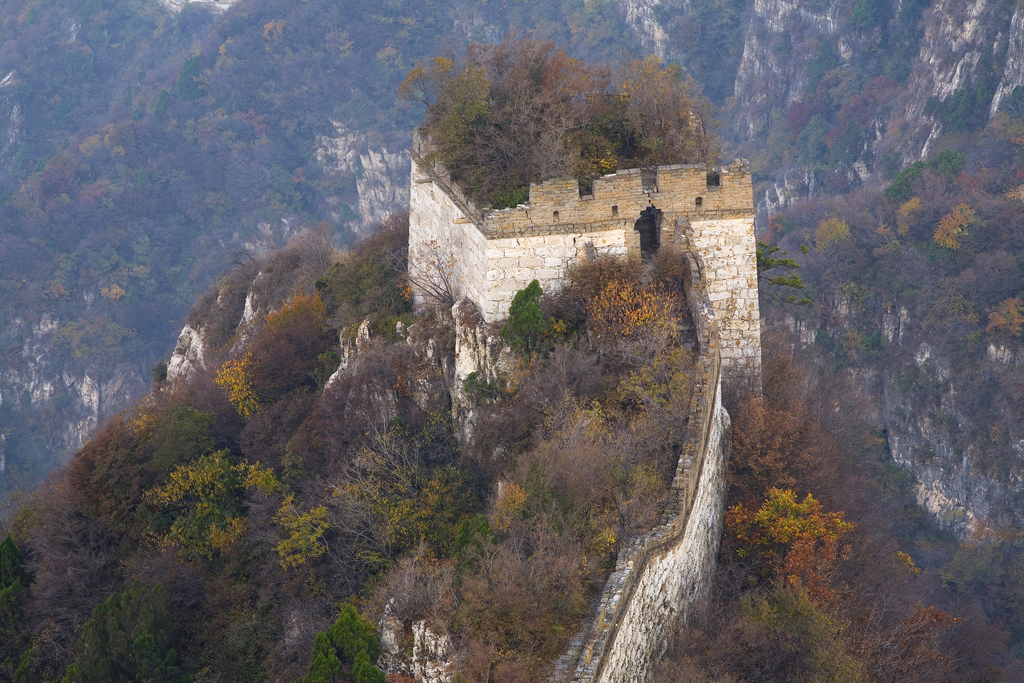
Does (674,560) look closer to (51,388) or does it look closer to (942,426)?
(942,426)

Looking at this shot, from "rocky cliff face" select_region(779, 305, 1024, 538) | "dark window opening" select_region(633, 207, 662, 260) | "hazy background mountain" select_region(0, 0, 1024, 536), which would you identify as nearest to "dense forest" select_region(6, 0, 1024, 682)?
"rocky cliff face" select_region(779, 305, 1024, 538)

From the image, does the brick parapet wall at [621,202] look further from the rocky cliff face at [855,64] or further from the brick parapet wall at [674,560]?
the rocky cliff face at [855,64]

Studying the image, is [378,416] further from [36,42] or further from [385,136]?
[36,42]

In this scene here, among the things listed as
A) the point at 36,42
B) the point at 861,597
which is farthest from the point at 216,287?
the point at 36,42

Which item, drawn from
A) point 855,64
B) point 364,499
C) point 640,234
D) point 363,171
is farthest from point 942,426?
point 363,171

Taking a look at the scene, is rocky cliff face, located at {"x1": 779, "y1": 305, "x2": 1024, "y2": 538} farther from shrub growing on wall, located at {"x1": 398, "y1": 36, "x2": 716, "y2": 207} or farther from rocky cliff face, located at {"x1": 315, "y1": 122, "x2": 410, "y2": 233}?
rocky cliff face, located at {"x1": 315, "y1": 122, "x2": 410, "y2": 233}

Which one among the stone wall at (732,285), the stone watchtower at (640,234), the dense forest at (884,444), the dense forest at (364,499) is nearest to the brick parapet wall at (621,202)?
the stone watchtower at (640,234)

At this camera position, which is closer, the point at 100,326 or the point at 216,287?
the point at 216,287
